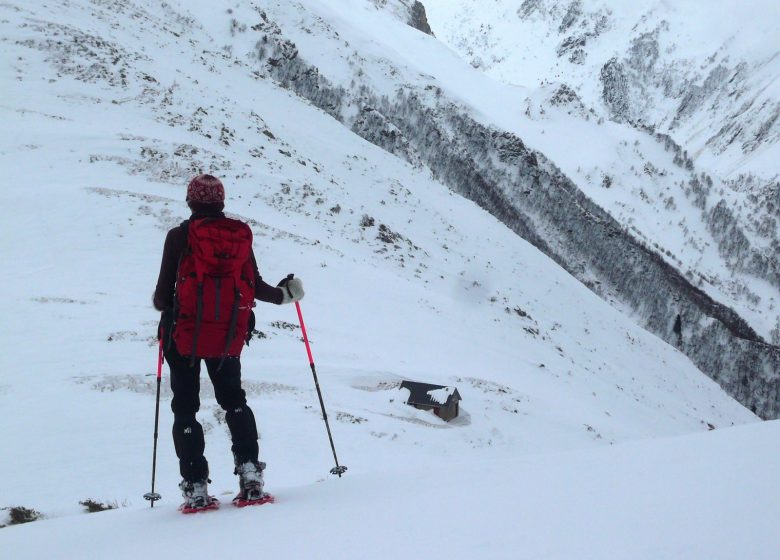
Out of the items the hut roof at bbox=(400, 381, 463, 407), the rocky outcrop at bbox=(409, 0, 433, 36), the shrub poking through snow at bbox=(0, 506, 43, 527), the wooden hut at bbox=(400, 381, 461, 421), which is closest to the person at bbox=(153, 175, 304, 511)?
the shrub poking through snow at bbox=(0, 506, 43, 527)

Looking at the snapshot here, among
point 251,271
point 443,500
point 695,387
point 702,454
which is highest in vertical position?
point 702,454

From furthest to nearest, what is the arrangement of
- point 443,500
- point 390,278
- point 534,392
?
point 390,278
point 534,392
point 443,500

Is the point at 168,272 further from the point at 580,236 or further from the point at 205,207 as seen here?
the point at 580,236

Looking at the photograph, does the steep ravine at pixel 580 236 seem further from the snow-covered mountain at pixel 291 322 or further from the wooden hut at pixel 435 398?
the wooden hut at pixel 435 398

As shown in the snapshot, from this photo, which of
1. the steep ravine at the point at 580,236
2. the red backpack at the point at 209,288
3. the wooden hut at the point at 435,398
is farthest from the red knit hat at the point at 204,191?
the steep ravine at the point at 580,236

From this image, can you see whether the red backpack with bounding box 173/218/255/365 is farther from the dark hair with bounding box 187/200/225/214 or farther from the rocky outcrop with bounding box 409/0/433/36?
the rocky outcrop with bounding box 409/0/433/36

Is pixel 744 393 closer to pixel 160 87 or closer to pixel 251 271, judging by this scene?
pixel 160 87

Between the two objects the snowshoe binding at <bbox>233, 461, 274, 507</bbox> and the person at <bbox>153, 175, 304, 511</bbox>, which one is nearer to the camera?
the person at <bbox>153, 175, 304, 511</bbox>

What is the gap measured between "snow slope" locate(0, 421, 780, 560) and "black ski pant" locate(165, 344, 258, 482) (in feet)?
1.45

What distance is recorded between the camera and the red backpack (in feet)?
14.7

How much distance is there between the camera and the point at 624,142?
122812 millimetres

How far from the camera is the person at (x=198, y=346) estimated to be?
4.52 metres

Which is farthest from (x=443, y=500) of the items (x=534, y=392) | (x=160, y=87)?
(x=160, y=87)

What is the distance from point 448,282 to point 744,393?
254ft
